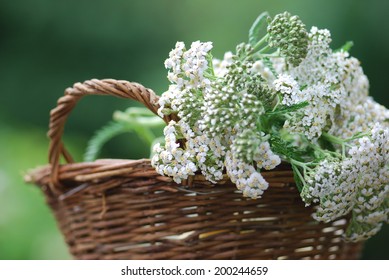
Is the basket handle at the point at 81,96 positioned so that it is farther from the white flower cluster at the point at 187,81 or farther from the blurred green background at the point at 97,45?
the blurred green background at the point at 97,45

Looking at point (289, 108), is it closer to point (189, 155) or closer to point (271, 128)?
point (271, 128)

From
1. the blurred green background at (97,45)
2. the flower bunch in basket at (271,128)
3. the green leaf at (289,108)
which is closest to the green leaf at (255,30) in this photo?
the flower bunch in basket at (271,128)

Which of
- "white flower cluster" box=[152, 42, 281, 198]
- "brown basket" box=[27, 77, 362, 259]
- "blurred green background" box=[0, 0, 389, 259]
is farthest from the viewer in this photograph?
"blurred green background" box=[0, 0, 389, 259]

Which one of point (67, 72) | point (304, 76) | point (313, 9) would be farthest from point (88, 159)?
point (67, 72)

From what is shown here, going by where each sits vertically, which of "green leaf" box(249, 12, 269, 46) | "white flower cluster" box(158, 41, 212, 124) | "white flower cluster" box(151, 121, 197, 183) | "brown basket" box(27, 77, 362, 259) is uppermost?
"green leaf" box(249, 12, 269, 46)

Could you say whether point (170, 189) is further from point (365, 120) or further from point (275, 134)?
point (365, 120)

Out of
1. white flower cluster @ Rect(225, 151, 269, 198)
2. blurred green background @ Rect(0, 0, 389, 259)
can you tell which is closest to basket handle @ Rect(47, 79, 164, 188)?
white flower cluster @ Rect(225, 151, 269, 198)

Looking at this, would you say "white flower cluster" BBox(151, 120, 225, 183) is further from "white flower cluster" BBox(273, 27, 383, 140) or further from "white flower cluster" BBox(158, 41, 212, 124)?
"white flower cluster" BBox(273, 27, 383, 140)
